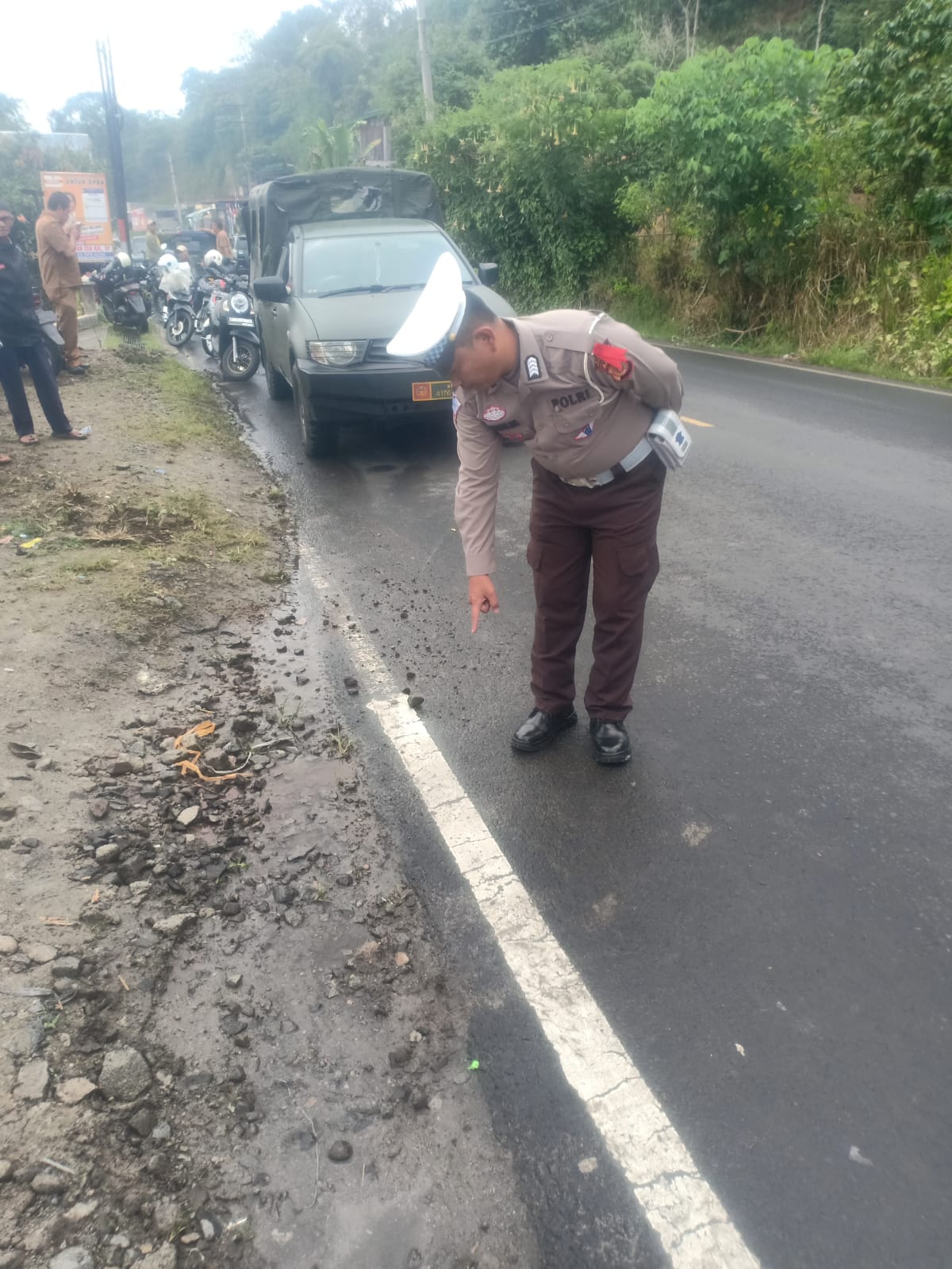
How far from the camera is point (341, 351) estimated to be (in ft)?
24.9

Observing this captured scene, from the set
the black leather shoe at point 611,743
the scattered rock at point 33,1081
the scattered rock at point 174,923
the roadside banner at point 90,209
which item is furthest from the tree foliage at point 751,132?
the roadside banner at point 90,209

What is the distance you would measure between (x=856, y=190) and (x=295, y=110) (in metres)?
75.2

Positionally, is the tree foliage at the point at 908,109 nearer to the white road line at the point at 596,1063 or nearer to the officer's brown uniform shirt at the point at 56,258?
the officer's brown uniform shirt at the point at 56,258

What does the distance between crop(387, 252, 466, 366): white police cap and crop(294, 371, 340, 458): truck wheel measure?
195 inches

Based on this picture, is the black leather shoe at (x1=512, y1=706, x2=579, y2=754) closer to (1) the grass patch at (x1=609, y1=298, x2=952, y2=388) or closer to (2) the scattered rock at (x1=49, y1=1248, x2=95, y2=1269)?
(2) the scattered rock at (x1=49, y1=1248, x2=95, y2=1269)

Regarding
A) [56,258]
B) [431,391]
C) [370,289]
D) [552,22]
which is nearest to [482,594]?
[431,391]

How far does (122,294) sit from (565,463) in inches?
612

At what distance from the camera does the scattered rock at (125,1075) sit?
225cm

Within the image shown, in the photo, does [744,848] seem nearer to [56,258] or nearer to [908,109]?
[56,258]

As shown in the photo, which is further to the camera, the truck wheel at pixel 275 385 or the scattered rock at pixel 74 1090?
the truck wheel at pixel 275 385

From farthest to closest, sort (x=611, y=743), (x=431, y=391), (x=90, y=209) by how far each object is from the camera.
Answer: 1. (x=90, y=209)
2. (x=431, y=391)
3. (x=611, y=743)

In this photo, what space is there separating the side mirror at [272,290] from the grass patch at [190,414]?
1.37 m

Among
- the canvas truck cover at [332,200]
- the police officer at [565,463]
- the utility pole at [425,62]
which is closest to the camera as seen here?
the police officer at [565,463]

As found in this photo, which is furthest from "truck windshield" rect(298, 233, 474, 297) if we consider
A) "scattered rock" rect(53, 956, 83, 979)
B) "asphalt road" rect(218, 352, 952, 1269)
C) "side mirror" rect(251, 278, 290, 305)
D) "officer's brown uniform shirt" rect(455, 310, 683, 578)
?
"scattered rock" rect(53, 956, 83, 979)
